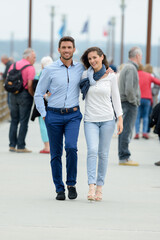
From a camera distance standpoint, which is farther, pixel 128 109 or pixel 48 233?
pixel 128 109

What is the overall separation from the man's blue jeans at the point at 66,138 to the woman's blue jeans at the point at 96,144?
0.14 metres

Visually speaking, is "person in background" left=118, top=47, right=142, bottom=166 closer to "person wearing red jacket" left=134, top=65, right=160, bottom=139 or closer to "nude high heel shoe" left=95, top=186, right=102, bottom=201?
"nude high heel shoe" left=95, top=186, right=102, bottom=201

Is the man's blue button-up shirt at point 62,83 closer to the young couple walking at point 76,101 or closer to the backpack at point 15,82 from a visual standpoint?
the young couple walking at point 76,101

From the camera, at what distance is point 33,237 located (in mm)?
5484

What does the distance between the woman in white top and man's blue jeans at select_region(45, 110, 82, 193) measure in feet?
0.47

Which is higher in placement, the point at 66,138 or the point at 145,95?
the point at 66,138

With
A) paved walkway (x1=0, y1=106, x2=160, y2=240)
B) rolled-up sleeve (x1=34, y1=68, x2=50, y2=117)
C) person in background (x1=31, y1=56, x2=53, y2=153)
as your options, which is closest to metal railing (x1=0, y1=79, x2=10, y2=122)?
person in background (x1=31, y1=56, x2=53, y2=153)

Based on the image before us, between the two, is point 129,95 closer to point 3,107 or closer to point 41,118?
point 41,118

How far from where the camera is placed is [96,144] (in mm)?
7352

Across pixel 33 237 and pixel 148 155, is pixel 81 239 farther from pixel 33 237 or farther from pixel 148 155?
pixel 148 155

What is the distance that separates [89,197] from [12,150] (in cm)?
545

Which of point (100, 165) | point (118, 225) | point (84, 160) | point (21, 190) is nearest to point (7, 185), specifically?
point (21, 190)

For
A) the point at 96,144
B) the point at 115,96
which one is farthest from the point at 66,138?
the point at 115,96

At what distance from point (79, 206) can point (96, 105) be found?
108 cm
